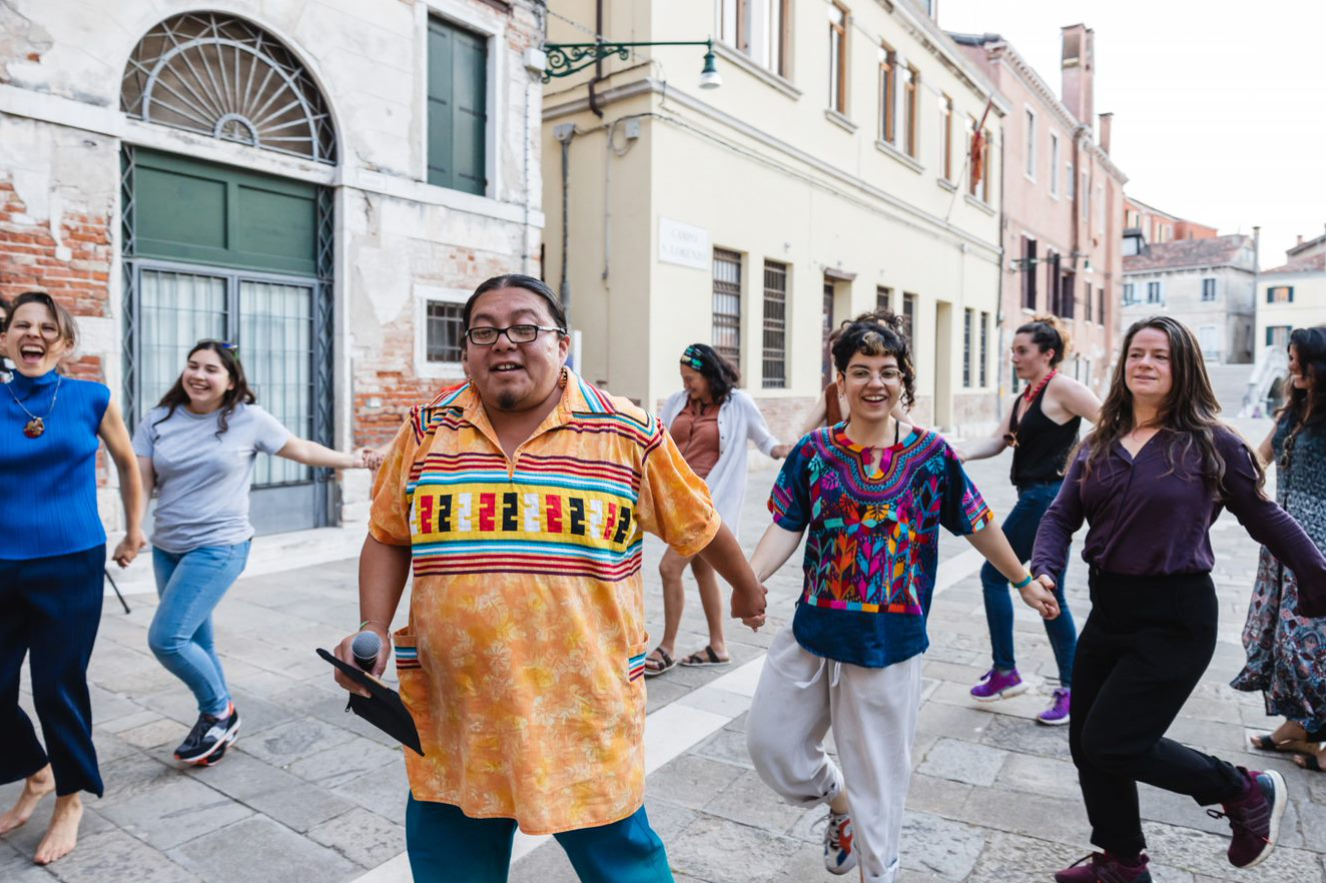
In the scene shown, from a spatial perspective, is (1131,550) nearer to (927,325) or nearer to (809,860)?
(809,860)

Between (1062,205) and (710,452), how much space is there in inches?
1152

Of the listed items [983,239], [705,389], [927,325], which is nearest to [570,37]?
[705,389]

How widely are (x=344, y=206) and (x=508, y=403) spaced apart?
23.9ft

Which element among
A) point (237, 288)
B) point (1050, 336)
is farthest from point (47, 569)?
point (237, 288)

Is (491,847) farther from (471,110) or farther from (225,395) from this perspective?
(471,110)

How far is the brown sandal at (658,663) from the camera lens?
507cm

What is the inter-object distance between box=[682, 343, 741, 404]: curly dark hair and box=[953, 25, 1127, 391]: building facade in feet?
58.3

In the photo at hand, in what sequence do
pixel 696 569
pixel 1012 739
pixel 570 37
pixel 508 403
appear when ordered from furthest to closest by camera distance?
pixel 570 37 < pixel 696 569 < pixel 1012 739 < pixel 508 403

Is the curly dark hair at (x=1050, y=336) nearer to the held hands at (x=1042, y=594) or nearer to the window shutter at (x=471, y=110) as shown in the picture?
the held hands at (x=1042, y=594)

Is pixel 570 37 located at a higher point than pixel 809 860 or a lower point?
higher

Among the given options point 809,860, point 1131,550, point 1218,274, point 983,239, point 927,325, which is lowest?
point 809,860

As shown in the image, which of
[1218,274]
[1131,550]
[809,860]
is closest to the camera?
[1131,550]

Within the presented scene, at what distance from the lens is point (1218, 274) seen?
60781mm

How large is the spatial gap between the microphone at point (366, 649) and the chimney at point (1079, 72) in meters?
36.3
